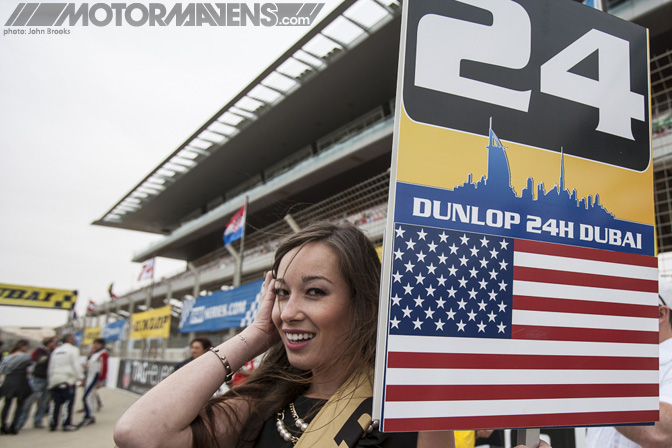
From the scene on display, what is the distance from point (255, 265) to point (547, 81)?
1991 cm

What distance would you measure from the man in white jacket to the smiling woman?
7.61 metres

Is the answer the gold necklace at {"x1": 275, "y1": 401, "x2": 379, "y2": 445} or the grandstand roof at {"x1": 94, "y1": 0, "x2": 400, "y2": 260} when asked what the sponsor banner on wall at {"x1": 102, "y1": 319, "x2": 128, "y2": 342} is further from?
the gold necklace at {"x1": 275, "y1": 401, "x2": 379, "y2": 445}

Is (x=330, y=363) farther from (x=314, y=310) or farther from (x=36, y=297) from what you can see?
(x=36, y=297)

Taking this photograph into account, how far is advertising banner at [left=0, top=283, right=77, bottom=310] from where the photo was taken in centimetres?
3684

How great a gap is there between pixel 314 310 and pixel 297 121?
79.1 feet

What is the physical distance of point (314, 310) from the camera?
1222mm

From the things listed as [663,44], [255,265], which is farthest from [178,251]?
[663,44]

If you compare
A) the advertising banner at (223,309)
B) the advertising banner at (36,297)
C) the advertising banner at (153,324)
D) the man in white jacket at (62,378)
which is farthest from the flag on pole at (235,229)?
the advertising banner at (36,297)

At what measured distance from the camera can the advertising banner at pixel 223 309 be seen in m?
7.49

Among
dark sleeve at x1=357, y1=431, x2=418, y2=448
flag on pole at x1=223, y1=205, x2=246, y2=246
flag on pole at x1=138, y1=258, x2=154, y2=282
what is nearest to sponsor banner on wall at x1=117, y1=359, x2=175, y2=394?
flag on pole at x1=223, y1=205, x2=246, y2=246

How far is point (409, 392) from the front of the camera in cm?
90

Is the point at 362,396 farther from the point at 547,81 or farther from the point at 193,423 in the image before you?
the point at 547,81

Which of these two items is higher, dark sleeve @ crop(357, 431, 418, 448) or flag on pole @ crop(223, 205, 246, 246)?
flag on pole @ crop(223, 205, 246, 246)

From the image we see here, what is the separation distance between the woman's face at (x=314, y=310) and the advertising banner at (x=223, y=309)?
5.43 m
